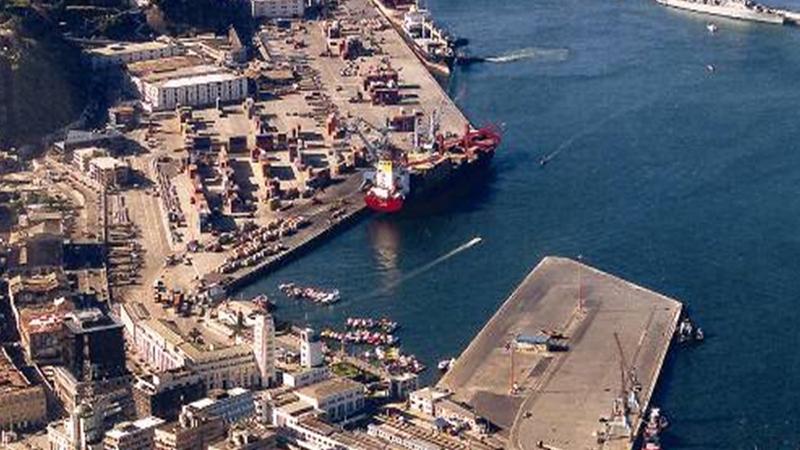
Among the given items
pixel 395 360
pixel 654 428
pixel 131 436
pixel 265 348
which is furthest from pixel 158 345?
pixel 654 428

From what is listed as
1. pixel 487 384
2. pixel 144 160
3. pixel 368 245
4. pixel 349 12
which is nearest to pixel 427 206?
pixel 368 245

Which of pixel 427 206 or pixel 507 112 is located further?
pixel 507 112

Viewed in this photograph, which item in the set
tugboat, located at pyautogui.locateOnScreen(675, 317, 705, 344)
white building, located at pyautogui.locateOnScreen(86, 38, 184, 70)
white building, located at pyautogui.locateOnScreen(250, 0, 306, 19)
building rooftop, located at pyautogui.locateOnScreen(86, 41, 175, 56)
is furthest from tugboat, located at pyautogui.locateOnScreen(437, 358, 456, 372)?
white building, located at pyautogui.locateOnScreen(250, 0, 306, 19)

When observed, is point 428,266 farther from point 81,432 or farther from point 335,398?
point 81,432

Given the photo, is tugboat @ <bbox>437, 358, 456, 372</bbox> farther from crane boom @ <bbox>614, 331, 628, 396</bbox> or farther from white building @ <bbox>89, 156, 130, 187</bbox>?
white building @ <bbox>89, 156, 130, 187</bbox>

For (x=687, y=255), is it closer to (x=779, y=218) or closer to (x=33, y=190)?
(x=779, y=218)

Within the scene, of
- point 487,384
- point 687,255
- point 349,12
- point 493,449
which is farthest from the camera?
point 349,12
